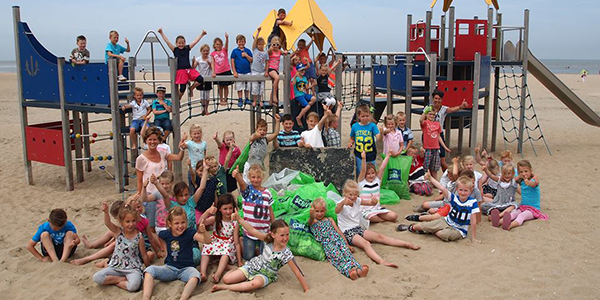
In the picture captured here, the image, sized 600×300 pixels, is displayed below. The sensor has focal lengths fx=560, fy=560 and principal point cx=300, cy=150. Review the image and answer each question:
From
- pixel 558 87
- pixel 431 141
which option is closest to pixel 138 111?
pixel 431 141

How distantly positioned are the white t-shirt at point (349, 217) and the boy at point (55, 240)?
3.08 meters

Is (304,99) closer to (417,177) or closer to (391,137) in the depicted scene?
(391,137)

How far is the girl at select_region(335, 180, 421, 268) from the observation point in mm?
6555

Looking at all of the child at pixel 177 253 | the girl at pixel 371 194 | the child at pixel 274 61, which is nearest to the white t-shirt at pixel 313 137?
the girl at pixel 371 194

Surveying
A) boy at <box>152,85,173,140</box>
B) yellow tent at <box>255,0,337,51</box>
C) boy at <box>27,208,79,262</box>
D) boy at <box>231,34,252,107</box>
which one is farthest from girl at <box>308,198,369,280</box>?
yellow tent at <box>255,0,337,51</box>

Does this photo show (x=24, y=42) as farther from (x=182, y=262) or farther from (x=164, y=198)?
(x=182, y=262)

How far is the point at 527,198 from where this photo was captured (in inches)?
302

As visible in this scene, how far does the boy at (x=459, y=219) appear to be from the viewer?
6.82 metres

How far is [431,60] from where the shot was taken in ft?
37.6

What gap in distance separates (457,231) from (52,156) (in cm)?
734

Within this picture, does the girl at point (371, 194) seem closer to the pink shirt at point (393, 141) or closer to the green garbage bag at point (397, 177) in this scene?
the green garbage bag at point (397, 177)

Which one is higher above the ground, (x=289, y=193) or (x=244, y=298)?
(x=289, y=193)

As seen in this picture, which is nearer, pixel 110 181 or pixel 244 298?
pixel 244 298

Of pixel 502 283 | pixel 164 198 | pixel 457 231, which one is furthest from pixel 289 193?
pixel 502 283
